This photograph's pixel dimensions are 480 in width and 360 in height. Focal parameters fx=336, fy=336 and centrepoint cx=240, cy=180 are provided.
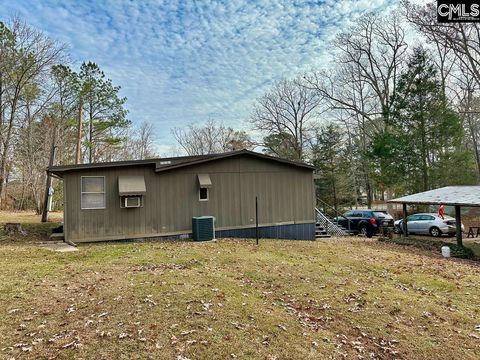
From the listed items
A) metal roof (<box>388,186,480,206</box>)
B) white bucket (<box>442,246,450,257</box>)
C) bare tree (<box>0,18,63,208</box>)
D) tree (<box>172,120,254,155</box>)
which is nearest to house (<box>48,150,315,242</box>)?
white bucket (<box>442,246,450,257</box>)

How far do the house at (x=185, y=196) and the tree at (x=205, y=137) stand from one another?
987 inches

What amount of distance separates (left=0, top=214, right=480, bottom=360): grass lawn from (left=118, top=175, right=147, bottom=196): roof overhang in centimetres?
277

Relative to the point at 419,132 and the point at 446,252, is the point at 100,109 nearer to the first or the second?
the point at 419,132

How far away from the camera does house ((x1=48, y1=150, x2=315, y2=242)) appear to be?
11.0 meters

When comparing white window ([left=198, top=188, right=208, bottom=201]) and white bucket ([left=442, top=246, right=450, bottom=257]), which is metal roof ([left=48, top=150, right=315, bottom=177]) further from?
white bucket ([left=442, top=246, right=450, bottom=257])

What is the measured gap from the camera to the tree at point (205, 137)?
3909 cm

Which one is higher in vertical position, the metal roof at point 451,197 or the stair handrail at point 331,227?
the metal roof at point 451,197

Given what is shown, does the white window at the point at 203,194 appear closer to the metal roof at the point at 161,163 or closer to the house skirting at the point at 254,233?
the metal roof at the point at 161,163

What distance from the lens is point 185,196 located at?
40.1ft

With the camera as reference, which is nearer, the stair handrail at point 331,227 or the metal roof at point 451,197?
the metal roof at point 451,197

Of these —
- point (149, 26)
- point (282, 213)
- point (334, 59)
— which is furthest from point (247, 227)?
point (334, 59)

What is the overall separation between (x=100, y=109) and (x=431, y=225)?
947 inches

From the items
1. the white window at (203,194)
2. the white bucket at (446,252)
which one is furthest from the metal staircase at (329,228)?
the white window at (203,194)

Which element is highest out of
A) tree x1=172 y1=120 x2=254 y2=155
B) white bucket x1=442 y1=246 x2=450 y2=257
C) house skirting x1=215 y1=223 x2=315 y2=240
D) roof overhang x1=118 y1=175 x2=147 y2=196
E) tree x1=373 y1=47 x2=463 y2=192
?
tree x1=172 y1=120 x2=254 y2=155
